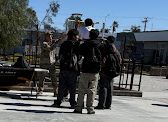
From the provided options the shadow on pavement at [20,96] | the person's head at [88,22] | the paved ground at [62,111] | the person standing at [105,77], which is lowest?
the paved ground at [62,111]

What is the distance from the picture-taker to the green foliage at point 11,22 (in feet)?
129

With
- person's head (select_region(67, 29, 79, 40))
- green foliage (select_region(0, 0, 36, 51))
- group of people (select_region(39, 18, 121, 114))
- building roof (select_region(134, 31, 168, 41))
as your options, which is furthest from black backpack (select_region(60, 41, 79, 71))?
building roof (select_region(134, 31, 168, 41))

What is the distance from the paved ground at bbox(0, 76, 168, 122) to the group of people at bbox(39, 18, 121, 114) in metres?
0.30

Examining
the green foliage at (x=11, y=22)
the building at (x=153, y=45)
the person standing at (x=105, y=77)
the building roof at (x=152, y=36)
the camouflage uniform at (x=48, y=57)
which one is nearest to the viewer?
the person standing at (x=105, y=77)

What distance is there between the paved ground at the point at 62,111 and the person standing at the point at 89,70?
301 mm

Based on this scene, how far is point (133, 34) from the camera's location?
7312 cm

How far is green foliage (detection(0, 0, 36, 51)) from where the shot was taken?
1547 inches

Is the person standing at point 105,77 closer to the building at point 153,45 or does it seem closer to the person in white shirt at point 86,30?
the person in white shirt at point 86,30

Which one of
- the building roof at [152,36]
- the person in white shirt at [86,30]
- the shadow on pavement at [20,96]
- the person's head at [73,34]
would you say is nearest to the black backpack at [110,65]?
the person in white shirt at [86,30]

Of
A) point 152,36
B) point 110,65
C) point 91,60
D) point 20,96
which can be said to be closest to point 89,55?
point 91,60

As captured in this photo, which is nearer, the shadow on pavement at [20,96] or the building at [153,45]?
the shadow on pavement at [20,96]

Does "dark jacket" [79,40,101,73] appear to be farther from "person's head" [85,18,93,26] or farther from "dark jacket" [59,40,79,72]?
"person's head" [85,18,93,26]

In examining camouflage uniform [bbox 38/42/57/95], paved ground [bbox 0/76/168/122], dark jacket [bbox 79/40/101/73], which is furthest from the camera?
camouflage uniform [bbox 38/42/57/95]

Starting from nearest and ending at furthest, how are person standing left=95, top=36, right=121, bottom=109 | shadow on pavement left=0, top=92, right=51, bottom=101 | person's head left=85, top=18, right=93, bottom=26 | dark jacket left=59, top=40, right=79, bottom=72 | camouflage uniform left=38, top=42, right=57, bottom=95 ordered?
1. dark jacket left=59, top=40, right=79, bottom=72
2. person standing left=95, top=36, right=121, bottom=109
3. person's head left=85, top=18, right=93, bottom=26
4. camouflage uniform left=38, top=42, right=57, bottom=95
5. shadow on pavement left=0, top=92, right=51, bottom=101
